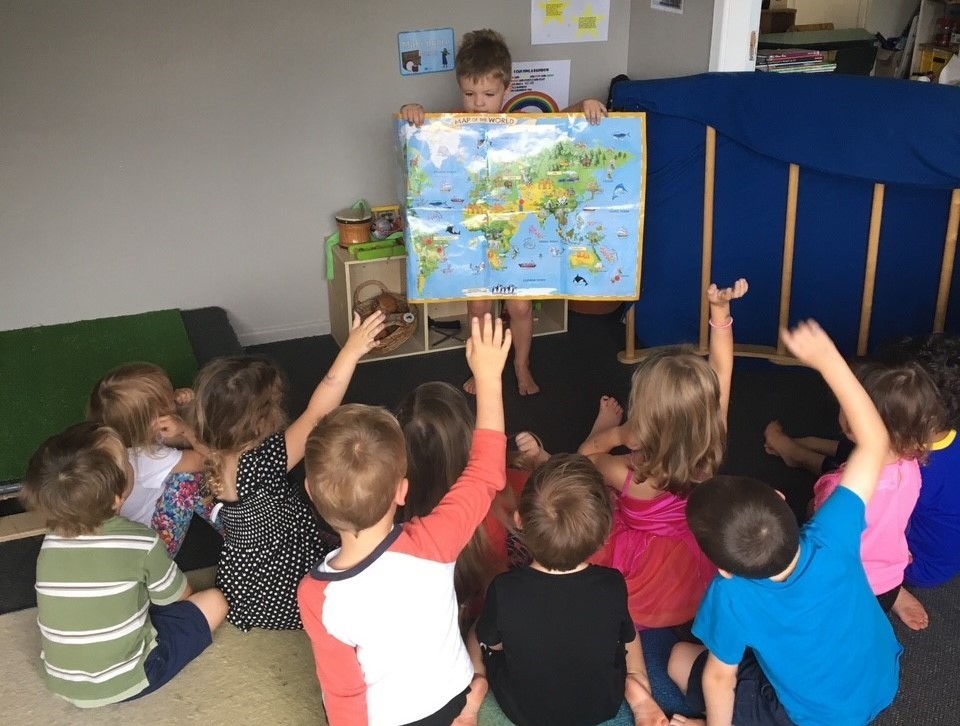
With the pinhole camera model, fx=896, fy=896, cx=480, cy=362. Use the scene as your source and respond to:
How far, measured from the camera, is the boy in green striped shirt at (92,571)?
6.25 feet

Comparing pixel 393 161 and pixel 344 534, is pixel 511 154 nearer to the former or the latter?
pixel 393 161

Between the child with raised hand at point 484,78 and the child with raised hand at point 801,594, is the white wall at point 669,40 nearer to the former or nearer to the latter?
the child with raised hand at point 484,78

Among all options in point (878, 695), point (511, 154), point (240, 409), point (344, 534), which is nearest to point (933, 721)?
point (878, 695)

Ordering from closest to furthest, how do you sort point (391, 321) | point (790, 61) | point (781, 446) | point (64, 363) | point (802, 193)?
point (781, 446), point (802, 193), point (64, 363), point (391, 321), point (790, 61)

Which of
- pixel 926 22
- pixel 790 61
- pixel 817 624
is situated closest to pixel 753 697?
pixel 817 624

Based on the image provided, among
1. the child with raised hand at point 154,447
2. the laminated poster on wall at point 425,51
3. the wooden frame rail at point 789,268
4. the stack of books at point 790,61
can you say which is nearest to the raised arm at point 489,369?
the child with raised hand at point 154,447

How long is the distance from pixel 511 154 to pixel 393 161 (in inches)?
32.2

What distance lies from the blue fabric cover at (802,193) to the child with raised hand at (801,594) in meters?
1.41

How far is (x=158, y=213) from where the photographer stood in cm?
366

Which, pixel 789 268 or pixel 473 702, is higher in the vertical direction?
pixel 789 268

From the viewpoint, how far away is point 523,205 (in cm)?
329

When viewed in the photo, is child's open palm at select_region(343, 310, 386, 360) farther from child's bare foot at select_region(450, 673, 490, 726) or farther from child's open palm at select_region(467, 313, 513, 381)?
child's bare foot at select_region(450, 673, 490, 726)

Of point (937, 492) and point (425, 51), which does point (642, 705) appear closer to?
point (937, 492)

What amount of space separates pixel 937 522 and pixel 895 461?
351mm
